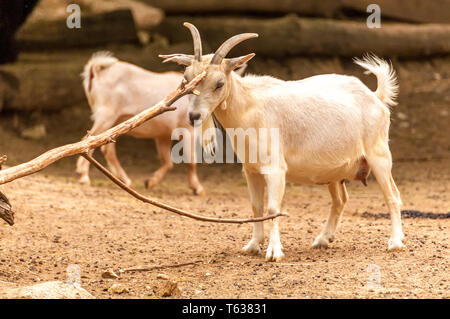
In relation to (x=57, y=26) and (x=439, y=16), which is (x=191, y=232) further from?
(x=439, y=16)


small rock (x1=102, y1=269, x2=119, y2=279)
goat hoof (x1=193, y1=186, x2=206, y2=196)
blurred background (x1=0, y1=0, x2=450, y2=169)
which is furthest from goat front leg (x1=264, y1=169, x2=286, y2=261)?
blurred background (x1=0, y1=0, x2=450, y2=169)

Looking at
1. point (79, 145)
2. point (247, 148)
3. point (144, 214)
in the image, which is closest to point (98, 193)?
point (144, 214)

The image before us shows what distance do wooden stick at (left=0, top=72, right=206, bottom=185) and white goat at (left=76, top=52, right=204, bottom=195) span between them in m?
4.67

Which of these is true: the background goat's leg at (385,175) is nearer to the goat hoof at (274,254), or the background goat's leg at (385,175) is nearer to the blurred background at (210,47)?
the goat hoof at (274,254)

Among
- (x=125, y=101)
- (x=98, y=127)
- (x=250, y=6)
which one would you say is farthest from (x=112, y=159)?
(x=250, y=6)

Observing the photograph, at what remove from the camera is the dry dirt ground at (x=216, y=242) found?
17.9 feet

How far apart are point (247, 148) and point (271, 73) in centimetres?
807

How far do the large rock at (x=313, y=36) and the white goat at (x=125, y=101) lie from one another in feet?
11.1

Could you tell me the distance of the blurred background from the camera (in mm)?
12797

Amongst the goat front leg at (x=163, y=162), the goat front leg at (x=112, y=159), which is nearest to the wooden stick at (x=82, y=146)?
the goat front leg at (x=163, y=162)

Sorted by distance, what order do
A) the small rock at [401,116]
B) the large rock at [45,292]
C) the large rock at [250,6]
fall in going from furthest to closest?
the large rock at [250,6] < the small rock at [401,116] < the large rock at [45,292]

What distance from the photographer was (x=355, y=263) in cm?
601

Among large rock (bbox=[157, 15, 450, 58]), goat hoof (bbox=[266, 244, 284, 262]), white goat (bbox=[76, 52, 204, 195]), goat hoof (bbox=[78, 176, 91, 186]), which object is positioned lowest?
goat hoof (bbox=[78, 176, 91, 186])

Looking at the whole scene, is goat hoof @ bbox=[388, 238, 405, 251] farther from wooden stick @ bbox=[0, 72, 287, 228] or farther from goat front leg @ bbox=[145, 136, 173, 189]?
goat front leg @ bbox=[145, 136, 173, 189]
